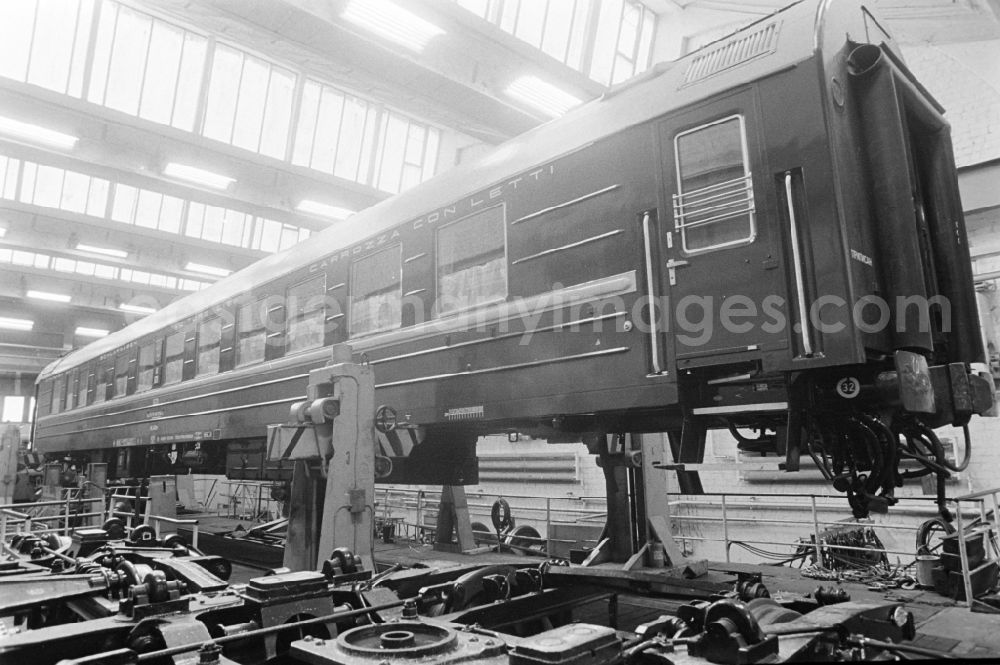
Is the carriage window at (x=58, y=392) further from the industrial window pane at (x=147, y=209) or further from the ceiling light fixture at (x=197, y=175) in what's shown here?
the ceiling light fixture at (x=197, y=175)

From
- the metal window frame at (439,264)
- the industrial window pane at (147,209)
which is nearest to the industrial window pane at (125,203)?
the industrial window pane at (147,209)

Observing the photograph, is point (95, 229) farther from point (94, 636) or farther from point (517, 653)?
point (517, 653)

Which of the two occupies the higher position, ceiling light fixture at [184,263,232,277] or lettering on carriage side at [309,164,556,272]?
ceiling light fixture at [184,263,232,277]

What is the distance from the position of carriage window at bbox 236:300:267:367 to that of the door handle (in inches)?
218

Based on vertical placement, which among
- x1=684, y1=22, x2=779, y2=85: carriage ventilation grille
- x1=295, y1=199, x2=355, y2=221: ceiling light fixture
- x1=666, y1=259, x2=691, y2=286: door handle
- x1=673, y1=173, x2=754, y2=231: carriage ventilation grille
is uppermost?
x1=295, y1=199, x2=355, y2=221: ceiling light fixture

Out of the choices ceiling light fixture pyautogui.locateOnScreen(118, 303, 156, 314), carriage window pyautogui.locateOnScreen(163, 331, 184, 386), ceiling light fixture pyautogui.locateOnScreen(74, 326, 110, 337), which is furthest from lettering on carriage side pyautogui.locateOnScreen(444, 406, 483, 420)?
ceiling light fixture pyautogui.locateOnScreen(74, 326, 110, 337)

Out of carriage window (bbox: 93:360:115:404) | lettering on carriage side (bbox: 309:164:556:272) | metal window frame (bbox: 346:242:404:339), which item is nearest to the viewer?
lettering on carriage side (bbox: 309:164:556:272)

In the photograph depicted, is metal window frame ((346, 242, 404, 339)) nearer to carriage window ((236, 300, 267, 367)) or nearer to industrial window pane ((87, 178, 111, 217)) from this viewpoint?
carriage window ((236, 300, 267, 367))

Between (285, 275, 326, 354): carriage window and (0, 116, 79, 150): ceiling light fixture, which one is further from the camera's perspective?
(0, 116, 79, 150): ceiling light fixture

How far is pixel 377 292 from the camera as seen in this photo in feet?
21.4

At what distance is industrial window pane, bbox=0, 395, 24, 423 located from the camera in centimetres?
2578

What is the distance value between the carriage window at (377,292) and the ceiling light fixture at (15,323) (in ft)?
71.7

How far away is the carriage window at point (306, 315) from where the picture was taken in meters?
7.27

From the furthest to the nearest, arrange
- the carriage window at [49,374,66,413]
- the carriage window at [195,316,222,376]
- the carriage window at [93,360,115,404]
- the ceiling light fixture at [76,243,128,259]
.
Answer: the carriage window at [49,374,66,413], the ceiling light fixture at [76,243,128,259], the carriage window at [93,360,115,404], the carriage window at [195,316,222,376]
